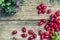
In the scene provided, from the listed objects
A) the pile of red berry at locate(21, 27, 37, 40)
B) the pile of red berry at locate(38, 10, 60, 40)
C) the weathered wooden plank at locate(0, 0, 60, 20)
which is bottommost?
the pile of red berry at locate(21, 27, 37, 40)

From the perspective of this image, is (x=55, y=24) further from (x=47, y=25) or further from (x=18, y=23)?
(x=18, y=23)

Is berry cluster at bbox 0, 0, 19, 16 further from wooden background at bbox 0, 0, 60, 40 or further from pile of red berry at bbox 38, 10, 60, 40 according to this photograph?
pile of red berry at bbox 38, 10, 60, 40

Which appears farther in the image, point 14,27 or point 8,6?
point 14,27

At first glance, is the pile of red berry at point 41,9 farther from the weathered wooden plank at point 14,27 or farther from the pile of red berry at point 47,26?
the weathered wooden plank at point 14,27

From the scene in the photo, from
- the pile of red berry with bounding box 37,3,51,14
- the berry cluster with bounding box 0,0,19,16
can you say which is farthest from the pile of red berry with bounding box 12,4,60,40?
the berry cluster with bounding box 0,0,19,16

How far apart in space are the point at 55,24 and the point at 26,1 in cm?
41

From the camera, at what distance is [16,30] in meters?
3.05

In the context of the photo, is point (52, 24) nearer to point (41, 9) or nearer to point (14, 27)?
point (41, 9)

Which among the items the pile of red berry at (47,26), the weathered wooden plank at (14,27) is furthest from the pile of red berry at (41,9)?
the weathered wooden plank at (14,27)

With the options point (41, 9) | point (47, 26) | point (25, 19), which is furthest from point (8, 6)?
point (47, 26)

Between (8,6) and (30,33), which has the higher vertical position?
(8,6)

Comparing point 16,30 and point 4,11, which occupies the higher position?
point 4,11

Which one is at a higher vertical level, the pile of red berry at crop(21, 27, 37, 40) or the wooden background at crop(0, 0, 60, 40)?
A: the wooden background at crop(0, 0, 60, 40)

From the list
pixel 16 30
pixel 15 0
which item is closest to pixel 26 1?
pixel 15 0
